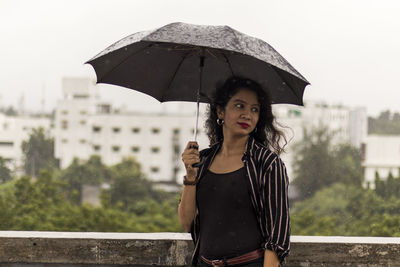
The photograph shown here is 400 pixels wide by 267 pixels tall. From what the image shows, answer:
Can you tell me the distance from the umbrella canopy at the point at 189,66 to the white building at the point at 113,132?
62.4m

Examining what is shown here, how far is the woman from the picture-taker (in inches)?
82.0

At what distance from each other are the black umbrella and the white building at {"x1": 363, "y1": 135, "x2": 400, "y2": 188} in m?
59.1

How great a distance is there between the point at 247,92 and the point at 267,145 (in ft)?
0.97

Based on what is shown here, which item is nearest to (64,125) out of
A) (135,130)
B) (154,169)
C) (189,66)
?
(135,130)

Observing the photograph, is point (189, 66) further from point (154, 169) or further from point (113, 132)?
point (154, 169)

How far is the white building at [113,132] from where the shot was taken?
66062 mm

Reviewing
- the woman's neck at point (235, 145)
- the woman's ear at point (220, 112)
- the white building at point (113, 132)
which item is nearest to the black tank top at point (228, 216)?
the woman's neck at point (235, 145)

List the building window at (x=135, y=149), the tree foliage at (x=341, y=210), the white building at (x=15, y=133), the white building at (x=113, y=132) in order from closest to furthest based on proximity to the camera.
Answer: the tree foliage at (x=341, y=210)
the white building at (x=113, y=132)
the building window at (x=135, y=149)
the white building at (x=15, y=133)

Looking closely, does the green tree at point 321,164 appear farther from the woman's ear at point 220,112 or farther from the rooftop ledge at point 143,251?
the woman's ear at point 220,112

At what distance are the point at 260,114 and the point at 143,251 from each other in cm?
138

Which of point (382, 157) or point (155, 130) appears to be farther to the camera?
point (155, 130)

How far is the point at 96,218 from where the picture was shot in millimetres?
22141

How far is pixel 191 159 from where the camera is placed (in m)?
2.18

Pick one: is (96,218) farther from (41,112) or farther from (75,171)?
(41,112)
